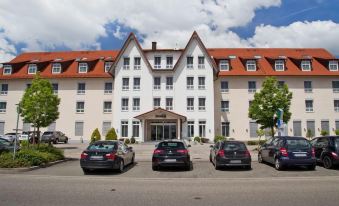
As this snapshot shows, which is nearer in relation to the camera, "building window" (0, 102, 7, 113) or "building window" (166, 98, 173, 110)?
"building window" (166, 98, 173, 110)

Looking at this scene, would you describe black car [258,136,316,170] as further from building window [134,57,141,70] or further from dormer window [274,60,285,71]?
dormer window [274,60,285,71]

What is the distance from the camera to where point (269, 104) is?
92.2 feet

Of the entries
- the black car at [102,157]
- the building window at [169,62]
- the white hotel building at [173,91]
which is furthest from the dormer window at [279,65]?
the black car at [102,157]

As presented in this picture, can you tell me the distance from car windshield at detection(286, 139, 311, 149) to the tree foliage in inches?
549

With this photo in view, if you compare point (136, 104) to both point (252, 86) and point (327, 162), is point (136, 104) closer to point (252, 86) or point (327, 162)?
point (252, 86)

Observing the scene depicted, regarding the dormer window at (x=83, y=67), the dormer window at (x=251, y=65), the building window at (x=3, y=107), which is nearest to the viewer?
the dormer window at (x=251, y=65)

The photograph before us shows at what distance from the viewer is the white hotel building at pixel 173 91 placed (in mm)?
38844

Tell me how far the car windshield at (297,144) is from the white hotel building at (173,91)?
23.3m

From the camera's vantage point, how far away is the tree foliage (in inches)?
1091

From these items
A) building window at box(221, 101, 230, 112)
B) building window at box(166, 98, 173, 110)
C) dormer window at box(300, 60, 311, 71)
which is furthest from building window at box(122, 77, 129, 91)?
dormer window at box(300, 60, 311, 71)

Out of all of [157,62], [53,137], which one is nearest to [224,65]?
[157,62]

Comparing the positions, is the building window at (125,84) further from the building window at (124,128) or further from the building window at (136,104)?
the building window at (124,128)

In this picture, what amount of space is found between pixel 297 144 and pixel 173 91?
86.9 ft

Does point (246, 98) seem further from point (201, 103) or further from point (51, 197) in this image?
point (51, 197)
